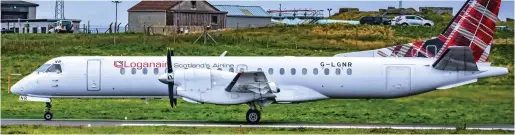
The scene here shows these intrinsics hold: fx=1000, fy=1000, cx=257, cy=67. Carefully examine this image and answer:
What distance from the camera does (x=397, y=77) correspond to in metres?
36.1

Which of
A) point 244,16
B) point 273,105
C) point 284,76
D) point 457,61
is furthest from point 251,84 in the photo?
point 244,16

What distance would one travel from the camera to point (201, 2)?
90938 mm

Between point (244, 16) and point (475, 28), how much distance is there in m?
63.5

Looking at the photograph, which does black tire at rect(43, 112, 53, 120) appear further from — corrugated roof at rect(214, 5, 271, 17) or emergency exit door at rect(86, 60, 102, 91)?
corrugated roof at rect(214, 5, 271, 17)

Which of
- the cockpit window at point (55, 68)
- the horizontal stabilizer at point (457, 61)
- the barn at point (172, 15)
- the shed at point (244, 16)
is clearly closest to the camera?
the horizontal stabilizer at point (457, 61)

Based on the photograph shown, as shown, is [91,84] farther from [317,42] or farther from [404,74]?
[317,42]

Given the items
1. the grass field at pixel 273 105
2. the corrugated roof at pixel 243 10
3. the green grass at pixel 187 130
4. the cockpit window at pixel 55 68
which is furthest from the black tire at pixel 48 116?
the corrugated roof at pixel 243 10

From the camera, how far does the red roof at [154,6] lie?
86.8 meters

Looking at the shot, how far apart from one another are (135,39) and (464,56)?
123 feet

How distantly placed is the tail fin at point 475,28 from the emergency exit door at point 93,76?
12.7 m

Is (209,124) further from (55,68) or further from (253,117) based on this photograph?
(55,68)

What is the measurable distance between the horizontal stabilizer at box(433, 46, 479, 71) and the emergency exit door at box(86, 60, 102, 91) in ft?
39.8

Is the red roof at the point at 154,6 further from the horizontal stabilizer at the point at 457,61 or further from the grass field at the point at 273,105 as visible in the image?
the horizontal stabilizer at the point at 457,61

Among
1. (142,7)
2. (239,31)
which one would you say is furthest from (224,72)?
(142,7)
